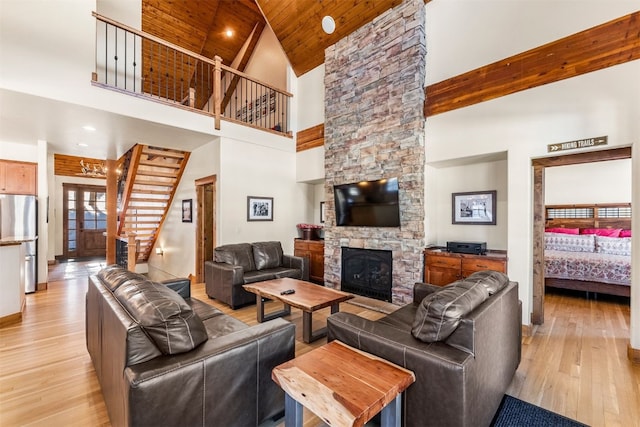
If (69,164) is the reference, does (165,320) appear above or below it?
below

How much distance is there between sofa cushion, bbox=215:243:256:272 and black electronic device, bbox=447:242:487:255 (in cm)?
312

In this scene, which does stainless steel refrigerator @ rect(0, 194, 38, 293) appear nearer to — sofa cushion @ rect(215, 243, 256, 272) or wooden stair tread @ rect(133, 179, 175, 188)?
wooden stair tread @ rect(133, 179, 175, 188)

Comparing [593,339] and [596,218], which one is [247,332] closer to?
[593,339]

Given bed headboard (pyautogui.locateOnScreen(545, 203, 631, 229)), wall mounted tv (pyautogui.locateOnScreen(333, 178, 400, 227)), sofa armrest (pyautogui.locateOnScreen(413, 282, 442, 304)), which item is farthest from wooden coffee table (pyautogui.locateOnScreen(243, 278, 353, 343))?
bed headboard (pyautogui.locateOnScreen(545, 203, 631, 229))

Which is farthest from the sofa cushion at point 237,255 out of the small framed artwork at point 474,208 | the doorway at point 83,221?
the doorway at point 83,221

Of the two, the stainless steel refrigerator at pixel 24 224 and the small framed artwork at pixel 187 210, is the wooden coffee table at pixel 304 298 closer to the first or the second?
the small framed artwork at pixel 187 210

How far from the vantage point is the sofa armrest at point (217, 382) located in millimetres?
1289

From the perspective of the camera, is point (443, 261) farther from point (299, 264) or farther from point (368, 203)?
point (299, 264)

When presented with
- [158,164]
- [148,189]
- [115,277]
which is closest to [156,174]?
[158,164]

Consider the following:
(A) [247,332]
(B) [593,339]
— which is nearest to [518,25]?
(B) [593,339]

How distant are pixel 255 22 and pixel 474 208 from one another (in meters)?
7.07

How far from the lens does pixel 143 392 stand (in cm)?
126

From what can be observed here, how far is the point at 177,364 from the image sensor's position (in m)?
1.38

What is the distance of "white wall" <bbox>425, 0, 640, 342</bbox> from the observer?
2822 mm
